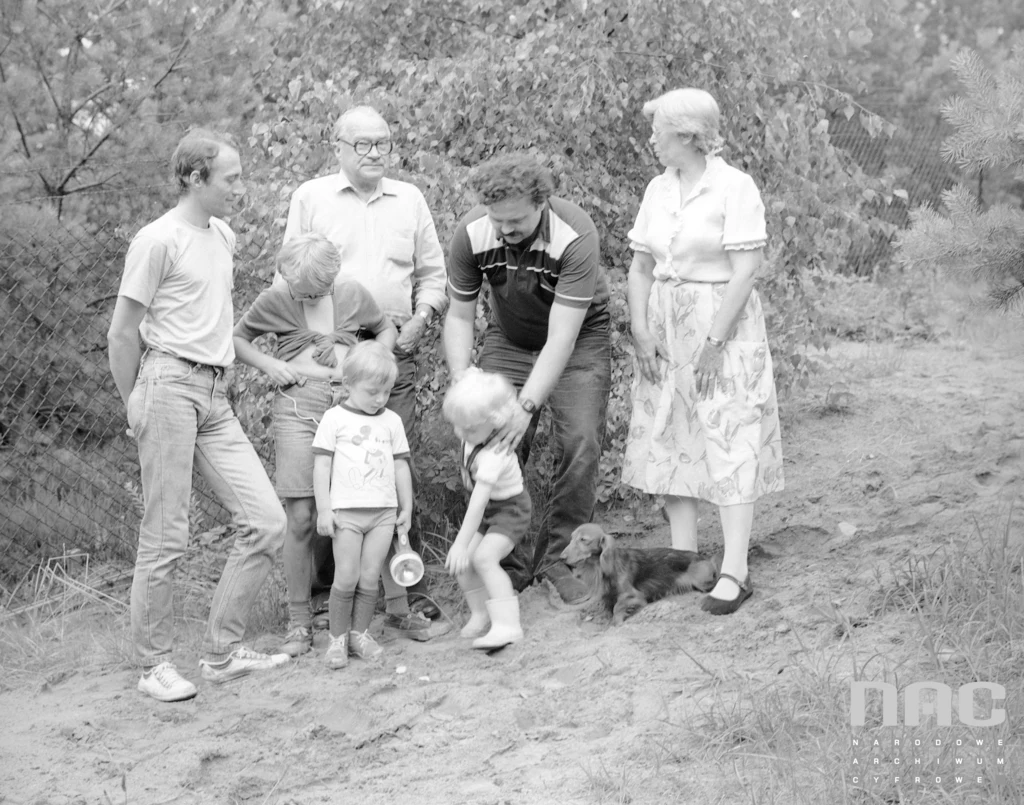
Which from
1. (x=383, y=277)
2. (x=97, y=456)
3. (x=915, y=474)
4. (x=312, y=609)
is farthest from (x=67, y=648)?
Answer: (x=915, y=474)

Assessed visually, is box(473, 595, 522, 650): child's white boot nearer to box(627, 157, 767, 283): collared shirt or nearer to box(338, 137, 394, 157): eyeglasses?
box(627, 157, 767, 283): collared shirt

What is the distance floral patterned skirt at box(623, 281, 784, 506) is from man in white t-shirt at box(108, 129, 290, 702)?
1568 mm

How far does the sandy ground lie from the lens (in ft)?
12.4

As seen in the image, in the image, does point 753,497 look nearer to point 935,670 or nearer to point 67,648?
point 935,670

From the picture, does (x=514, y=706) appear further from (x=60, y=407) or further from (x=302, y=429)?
(x=60, y=407)

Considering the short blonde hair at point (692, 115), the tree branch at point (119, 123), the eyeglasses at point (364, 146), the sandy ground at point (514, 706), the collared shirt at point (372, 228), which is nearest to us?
the sandy ground at point (514, 706)

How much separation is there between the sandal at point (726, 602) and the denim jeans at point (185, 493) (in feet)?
5.53

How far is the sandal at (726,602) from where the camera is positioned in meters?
4.79

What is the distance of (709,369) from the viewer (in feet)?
15.7

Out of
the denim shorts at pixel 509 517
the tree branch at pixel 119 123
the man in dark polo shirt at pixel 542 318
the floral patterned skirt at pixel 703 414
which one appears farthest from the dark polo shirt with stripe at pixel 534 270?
the tree branch at pixel 119 123

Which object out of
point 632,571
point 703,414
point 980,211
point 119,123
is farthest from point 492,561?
point 119,123

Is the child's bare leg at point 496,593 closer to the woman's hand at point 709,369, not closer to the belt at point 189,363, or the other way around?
the woman's hand at point 709,369

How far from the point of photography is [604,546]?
497 cm

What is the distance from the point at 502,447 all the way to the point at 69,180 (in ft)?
12.6
